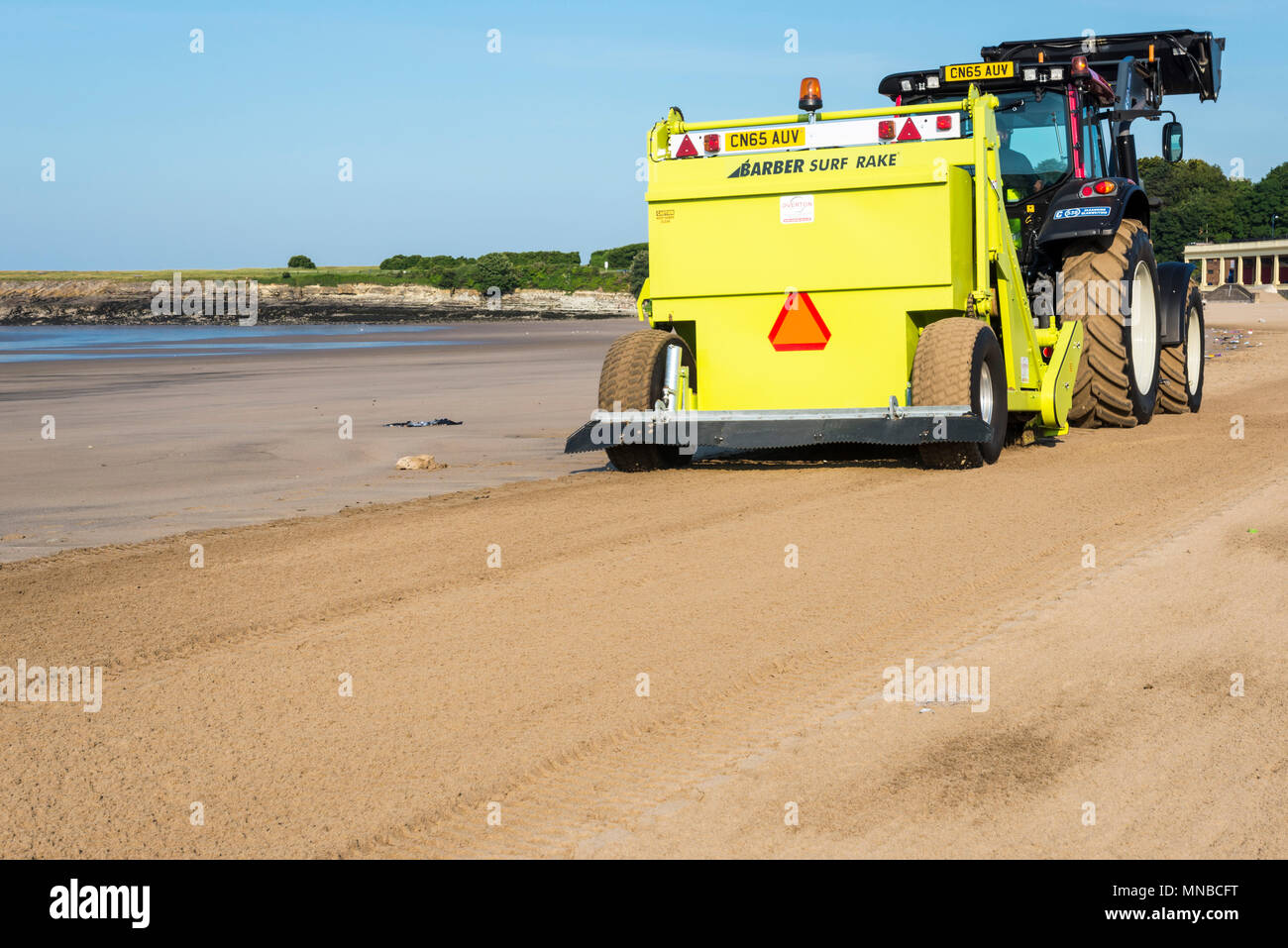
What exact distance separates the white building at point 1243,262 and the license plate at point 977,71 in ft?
417

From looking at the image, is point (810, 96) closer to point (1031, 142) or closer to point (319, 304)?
point (1031, 142)

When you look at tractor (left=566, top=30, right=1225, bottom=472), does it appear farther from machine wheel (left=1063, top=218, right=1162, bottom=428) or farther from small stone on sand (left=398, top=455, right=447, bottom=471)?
small stone on sand (left=398, top=455, right=447, bottom=471)

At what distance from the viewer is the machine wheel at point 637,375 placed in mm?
11531

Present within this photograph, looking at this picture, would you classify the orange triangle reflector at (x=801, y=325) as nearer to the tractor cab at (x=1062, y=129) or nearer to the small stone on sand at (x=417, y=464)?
the tractor cab at (x=1062, y=129)

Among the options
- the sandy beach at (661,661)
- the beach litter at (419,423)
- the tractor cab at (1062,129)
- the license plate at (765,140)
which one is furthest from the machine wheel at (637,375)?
the beach litter at (419,423)

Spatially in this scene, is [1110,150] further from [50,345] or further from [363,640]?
[50,345]

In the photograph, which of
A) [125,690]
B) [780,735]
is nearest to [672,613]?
[780,735]

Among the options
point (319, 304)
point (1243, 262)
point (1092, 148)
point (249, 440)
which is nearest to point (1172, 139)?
point (1092, 148)

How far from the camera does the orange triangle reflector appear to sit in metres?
11.6

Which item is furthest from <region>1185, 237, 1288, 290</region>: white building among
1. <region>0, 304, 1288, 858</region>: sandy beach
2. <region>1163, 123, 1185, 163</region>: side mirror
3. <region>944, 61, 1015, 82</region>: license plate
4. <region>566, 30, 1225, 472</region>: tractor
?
<region>0, 304, 1288, 858</region>: sandy beach

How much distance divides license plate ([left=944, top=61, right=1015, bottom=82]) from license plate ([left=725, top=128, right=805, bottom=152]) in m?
2.41

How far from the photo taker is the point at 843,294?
11.6 meters

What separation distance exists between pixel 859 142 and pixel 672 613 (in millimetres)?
6464

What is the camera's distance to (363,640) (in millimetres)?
6156
